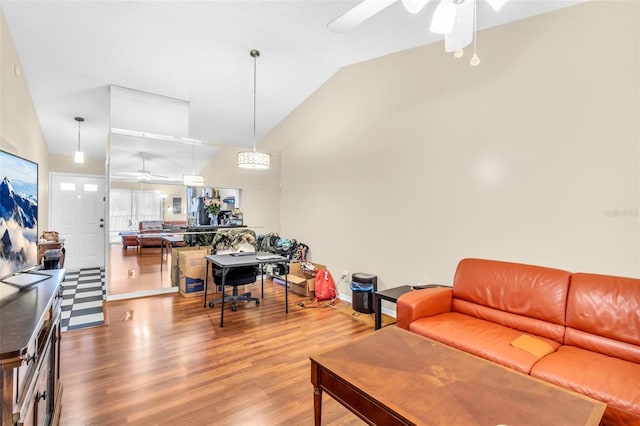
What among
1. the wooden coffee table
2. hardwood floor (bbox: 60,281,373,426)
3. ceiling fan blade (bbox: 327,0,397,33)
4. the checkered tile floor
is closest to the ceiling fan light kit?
ceiling fan blade (bbox: 327,0,397,33)

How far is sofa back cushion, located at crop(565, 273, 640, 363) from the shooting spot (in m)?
1.87

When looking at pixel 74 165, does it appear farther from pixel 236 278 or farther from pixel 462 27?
pixel 462 27

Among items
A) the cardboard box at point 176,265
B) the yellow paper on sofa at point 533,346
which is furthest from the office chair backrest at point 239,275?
the yellow paper on sofa at point 533,346

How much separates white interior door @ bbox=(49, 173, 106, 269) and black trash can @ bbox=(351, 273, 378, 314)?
575 cm

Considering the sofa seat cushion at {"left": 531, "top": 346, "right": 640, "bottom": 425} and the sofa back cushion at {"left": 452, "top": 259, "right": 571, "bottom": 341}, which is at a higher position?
the sofa back cushion at {"left": 452, "top": 259, "right": 571, "bottom": 341}

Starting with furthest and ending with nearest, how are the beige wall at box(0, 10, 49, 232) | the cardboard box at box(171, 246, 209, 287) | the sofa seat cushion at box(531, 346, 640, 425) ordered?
the cardboard box at box(171, 246, 209, 287), the beige wall at box(0, 10, 49, 232), the sofa seat cushion at box(531, 346, 640, 425)

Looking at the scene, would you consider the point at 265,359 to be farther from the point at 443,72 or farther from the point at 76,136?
the point at 76,136

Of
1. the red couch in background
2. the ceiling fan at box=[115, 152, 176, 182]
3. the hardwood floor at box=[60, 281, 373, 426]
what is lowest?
the hardwood floor at box=[60, 281, 373, 426]

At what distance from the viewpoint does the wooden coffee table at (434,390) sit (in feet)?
4.05

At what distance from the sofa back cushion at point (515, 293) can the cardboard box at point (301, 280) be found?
90.7 inches

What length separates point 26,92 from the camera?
3488 millimetres

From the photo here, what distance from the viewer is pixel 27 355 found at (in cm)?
101

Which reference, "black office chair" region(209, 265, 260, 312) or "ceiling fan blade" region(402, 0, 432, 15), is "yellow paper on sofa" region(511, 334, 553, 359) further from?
"black office chair" region(209, 265, 260, 312)

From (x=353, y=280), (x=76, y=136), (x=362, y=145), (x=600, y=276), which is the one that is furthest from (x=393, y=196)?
(x=76, y=136)
